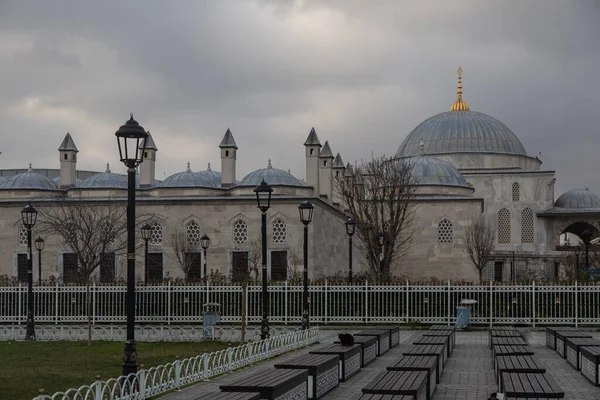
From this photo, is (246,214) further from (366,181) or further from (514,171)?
(514,171)

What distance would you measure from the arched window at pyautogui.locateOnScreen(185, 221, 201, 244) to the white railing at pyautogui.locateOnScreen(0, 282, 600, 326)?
45.6ft

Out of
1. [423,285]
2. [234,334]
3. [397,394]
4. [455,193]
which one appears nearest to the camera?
[397,394]

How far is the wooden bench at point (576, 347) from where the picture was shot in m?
13.9

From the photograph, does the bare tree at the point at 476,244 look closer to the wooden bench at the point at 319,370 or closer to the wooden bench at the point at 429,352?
the wooden bench at the point at 429,352

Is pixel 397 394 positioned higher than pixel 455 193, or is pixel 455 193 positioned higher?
pixel 455 193

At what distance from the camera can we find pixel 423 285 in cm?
2477

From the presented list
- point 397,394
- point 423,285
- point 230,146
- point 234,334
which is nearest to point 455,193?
point 230,146

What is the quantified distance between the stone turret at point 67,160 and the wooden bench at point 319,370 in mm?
30700

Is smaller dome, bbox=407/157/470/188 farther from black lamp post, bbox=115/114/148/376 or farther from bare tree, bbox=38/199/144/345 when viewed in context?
black lamp post, bbox=115/114/148/376

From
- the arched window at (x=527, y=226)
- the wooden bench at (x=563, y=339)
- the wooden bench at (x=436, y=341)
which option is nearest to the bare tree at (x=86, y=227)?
the wooden bench at (x=436, y=341)

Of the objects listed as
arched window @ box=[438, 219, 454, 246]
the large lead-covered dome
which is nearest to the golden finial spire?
the large lead-covered dome

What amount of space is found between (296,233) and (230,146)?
4.78 metres

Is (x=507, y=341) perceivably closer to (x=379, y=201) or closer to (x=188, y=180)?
(x=379, y=201)

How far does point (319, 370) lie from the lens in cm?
1096
